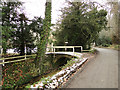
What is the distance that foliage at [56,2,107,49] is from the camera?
10.4 m

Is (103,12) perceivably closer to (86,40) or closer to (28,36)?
(86,40)

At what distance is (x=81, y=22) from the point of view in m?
10.1

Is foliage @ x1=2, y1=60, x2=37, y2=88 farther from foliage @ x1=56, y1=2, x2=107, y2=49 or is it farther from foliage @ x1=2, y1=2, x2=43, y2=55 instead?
foliage @ x1=56, y1=2, x2=107, y2=49

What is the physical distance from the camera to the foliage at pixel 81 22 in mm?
10406

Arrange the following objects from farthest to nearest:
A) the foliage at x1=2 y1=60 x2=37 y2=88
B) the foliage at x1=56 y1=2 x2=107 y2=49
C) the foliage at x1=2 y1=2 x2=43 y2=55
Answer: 1. the foliage at x1=56 y1=2 x2=107 y2=49
2. the foliage at x1=2 y1=2 x2=43 y2=55
3. the foliage at x1=2 y1=60 x2=37 y2=88

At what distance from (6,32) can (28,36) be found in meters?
3.39

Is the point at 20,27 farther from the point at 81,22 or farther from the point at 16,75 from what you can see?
the point at 81,22

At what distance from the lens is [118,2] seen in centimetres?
1002

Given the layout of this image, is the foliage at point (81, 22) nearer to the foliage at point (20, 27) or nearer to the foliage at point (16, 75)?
the foliage at point (20, 27)

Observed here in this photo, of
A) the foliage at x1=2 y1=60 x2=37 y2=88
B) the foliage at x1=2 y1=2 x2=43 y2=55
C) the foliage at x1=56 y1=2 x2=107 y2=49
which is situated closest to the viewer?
the foliage at x1=2 y1=60 x2=37 y2=88

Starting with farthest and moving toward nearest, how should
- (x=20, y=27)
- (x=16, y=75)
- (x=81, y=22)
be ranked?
(x=81, y=22), (x=20, y=27), (x=16, y=75)

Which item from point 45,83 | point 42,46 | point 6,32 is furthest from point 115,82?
point 6,32

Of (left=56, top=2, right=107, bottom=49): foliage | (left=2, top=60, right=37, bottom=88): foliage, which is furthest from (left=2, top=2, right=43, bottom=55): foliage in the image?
(left=56, top=2, right=107, bottom=49): foliage

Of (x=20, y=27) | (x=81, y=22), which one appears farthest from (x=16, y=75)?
(x=81, y=22)
